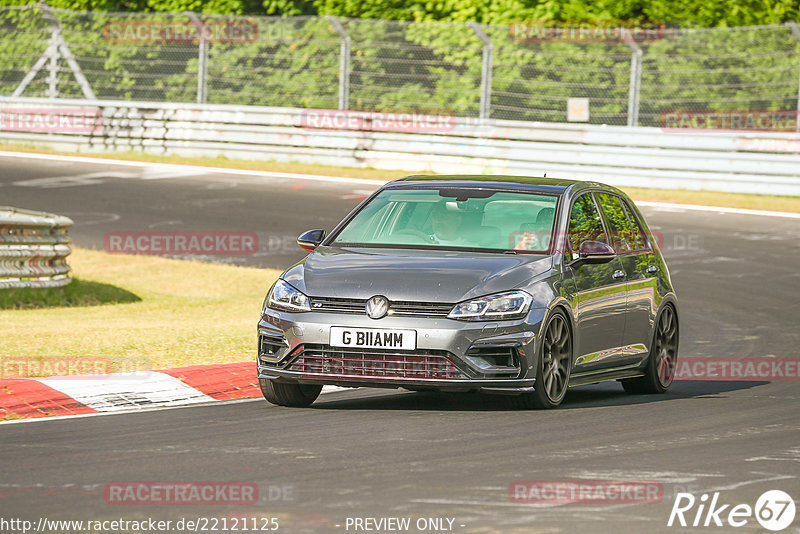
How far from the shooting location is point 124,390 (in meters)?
9.90

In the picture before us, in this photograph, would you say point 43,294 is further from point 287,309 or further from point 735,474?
point 735,474

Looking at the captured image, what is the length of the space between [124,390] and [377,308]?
2066 mm

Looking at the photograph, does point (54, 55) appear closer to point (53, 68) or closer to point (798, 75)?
point (53, 68)

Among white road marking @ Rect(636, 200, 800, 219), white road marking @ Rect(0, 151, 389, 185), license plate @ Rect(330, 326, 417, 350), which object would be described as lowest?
white road marking @ Rect(0, 151, 389, 185)

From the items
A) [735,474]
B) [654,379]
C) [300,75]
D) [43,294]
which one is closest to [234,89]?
[300,75]

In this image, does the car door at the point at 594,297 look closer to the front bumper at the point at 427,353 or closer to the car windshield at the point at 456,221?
the car windshield at the point at 456,221

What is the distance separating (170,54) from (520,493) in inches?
959

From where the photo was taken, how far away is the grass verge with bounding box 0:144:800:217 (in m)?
24.0

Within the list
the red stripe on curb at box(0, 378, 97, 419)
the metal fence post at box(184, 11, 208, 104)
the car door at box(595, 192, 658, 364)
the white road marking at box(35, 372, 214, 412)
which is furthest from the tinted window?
the metal fence post at box(184, 11, 208, 104)

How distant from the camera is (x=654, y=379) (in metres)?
10.9

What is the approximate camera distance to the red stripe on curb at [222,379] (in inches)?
404

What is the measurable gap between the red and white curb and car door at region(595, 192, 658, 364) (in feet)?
7.19

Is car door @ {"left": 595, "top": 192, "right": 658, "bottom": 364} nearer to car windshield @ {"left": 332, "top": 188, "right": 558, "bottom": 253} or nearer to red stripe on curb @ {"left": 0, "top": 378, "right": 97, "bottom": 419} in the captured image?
car windshield @ {"left": 332, "top": 188, "right": 558, "bottom": 253}

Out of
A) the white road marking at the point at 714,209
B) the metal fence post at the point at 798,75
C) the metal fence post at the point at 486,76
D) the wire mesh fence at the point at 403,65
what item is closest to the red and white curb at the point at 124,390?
the white road marking at the point at 714,209
